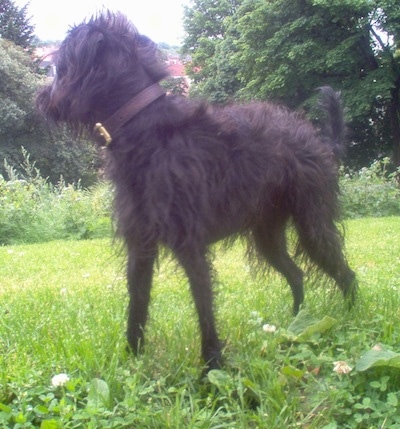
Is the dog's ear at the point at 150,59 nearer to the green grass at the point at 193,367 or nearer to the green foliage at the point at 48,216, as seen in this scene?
the green grass at the point at 193,367

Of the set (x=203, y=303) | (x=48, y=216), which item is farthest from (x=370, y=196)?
(x=203, y=303)

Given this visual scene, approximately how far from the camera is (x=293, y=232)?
384 cm

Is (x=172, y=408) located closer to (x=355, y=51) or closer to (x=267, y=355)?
(x=267, y=355)

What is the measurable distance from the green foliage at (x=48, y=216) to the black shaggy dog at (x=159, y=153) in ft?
23.6

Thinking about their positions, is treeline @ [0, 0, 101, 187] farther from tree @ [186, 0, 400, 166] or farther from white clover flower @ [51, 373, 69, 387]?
white clover flower @ [51, 373, 69, 387]

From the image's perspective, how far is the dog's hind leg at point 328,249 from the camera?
3654mm

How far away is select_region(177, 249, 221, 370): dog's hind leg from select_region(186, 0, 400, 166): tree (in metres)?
22.5

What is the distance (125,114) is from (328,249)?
5.62ft

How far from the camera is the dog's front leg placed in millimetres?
3137

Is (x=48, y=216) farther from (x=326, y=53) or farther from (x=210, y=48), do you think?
(x=210, y=48)

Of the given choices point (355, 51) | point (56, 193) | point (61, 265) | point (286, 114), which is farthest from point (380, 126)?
point (286, 114)

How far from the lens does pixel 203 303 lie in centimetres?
289

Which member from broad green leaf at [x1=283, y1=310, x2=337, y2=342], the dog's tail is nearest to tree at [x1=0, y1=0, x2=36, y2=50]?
the dog's tail

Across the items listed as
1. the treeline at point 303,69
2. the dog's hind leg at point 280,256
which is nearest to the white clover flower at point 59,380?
the dog's hind leg at point 280,256
